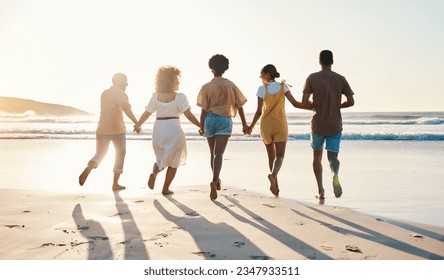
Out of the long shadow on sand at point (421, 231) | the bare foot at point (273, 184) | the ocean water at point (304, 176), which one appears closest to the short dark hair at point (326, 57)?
the bare foot at point (273, 184)

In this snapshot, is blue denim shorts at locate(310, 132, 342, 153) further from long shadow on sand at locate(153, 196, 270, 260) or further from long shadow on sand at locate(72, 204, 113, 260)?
long shadow on sand at locate(72, 204, 113, 260)

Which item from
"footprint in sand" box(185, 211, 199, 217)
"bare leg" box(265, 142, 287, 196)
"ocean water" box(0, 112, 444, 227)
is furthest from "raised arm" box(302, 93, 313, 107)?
"footprint in sand" box(185, 211, 199, 217)

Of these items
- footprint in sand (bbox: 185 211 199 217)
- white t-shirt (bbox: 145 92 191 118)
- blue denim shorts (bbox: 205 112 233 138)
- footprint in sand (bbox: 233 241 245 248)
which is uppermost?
white t-shirt (bbox: 145 92 191 118)

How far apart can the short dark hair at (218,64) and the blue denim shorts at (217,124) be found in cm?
61

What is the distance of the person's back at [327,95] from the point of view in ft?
20.6

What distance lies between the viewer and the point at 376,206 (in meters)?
5.88

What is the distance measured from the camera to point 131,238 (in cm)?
409

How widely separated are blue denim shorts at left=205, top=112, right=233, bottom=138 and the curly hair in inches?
25.0

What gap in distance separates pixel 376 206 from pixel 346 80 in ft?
5.54

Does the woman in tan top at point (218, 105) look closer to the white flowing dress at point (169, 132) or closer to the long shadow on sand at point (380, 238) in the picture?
the white flowing dress at point (169, 132)

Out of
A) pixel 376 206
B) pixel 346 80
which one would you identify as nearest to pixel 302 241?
pixel 376 206

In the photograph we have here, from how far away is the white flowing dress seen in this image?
6.52 meters

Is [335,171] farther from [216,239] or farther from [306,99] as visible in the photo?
[216,239]

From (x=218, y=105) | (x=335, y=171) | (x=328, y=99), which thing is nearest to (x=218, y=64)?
(x=218, y=105)
